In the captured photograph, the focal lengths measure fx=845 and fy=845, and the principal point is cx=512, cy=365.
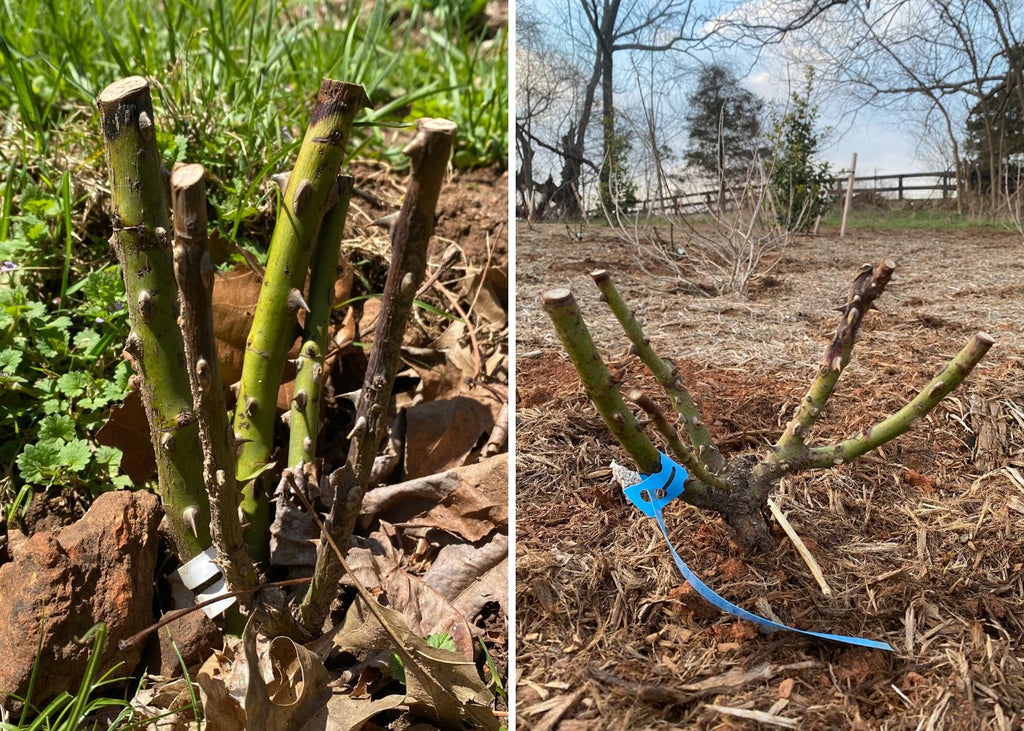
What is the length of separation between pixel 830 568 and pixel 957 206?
671 mm

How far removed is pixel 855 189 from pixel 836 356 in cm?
45

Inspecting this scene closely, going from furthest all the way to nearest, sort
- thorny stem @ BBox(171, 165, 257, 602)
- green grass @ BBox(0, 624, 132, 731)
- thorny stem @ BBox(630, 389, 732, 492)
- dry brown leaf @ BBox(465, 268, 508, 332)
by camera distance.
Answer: dry brown leaf @ BBox(465, 268, 508, 332)
green grass @ BBox(0, 624, 132, 731)
thorny stem @ BBox(630, 389, 732, 492)
thorny stem @ BBox(171, 165, 257, 602)

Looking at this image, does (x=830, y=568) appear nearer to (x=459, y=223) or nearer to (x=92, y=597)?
(x=92, y=597)

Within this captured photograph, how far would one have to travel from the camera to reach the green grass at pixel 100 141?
48.8 inches

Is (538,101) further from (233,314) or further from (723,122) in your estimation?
(233,314)

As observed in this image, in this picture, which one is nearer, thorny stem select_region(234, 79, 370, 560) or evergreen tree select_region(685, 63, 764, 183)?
thorny stem select_region(234, 79, 370, 560)

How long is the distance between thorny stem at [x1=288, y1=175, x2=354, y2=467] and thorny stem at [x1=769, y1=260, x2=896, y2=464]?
1.86 ft

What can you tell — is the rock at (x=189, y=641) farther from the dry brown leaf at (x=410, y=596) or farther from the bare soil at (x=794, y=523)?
the bare soil at (x=794, y=523)

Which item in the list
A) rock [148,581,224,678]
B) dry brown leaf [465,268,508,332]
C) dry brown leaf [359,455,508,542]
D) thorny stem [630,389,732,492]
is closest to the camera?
thorny stem [630,389,732,492]

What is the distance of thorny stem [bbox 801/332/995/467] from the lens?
34.1 inches

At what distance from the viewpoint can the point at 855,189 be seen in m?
1.27

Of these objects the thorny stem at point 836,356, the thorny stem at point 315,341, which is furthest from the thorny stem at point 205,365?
the thorny stem at point 836,356

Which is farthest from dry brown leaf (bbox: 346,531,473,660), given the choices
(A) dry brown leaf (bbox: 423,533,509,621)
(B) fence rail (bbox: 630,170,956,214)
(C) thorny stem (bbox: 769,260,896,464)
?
(B) fence rail (bbox: 630,170,956,214)

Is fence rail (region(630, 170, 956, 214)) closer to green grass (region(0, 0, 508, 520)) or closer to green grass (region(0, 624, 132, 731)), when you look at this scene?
green grass (region(0, 0, 508, 520))
